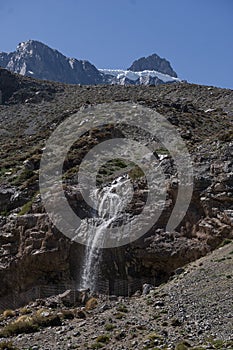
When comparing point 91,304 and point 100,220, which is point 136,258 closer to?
point 100,220

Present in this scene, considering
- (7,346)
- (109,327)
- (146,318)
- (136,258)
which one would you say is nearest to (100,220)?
(136,258)

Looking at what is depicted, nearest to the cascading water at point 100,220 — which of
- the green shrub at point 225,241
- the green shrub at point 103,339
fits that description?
the green shrub at point 225,241

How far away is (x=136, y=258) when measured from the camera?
98.2 ft

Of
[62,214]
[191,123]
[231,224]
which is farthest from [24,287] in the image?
[191,123]

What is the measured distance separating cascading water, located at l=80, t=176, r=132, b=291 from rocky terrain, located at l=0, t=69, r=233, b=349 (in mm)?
576

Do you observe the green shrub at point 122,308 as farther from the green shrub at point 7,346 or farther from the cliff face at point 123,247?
the cliff face at point 123,247

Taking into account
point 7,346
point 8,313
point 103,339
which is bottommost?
point 7,346

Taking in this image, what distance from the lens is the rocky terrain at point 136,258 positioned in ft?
68.7

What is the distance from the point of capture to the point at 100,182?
37.2 metres

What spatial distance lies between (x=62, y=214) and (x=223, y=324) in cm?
1514

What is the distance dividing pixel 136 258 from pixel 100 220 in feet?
12.0

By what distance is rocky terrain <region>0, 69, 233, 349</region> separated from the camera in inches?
824

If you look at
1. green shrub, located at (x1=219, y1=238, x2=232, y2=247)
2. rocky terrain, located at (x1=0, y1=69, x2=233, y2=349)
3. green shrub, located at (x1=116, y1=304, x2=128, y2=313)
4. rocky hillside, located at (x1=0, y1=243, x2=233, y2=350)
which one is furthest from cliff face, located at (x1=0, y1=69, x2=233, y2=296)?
green shrub, located at (x1=116, y1=304, x2=128, y2=313)

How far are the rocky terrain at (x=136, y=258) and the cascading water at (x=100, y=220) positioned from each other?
58 cm
